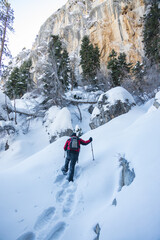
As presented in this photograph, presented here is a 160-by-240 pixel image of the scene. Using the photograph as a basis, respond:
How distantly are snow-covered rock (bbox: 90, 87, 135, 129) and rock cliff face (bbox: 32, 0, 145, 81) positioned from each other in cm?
2074

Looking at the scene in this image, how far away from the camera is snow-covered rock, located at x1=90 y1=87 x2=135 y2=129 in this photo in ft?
32.9

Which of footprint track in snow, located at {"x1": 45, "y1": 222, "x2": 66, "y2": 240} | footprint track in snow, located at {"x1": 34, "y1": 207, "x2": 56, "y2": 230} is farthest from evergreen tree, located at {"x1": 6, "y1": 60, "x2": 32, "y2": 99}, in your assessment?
footprint track in snow, located at {"x1": 45, "y1": 222, "x2": 66, "y2": 240}

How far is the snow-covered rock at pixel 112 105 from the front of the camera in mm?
10016

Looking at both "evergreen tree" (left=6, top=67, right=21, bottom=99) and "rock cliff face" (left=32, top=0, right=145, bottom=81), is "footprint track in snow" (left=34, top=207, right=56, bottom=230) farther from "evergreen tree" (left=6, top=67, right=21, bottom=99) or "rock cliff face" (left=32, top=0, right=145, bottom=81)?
"rock cliff face" (left=32, top=0, right=145, bottom=81)

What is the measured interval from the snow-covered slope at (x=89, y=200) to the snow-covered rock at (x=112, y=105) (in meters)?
5.81

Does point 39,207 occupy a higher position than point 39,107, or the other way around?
point 39,107

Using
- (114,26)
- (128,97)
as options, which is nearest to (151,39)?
(128,97)

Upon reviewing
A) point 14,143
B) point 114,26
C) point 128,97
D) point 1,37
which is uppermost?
point 114,26

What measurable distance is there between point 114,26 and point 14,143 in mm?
37083

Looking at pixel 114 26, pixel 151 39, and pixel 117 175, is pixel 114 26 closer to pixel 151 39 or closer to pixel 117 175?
pixel 151 39

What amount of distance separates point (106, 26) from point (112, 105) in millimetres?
33882

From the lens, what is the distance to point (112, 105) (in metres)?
10.2

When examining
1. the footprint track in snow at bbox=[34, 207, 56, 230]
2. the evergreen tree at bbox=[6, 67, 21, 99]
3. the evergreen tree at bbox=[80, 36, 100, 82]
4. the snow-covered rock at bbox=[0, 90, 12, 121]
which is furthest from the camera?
the evergreen tree at bbox=[6, 67, 21, 99]

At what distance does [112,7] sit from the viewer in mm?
31375
